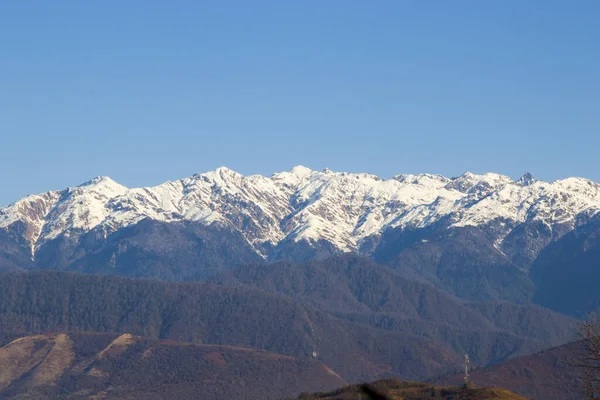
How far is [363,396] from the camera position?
4347 centimetres

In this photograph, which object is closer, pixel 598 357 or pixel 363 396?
pixel 363 396

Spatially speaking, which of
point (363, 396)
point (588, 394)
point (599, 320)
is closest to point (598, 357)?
point (588, 394)

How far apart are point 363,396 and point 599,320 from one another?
33340mm

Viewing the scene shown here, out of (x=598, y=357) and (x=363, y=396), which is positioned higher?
(x=598, y=357)

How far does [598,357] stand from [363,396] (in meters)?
25.3

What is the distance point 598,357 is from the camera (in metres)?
64.6

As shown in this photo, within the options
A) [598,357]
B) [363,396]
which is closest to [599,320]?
[598,357]

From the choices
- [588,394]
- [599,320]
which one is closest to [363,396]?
[588,394]

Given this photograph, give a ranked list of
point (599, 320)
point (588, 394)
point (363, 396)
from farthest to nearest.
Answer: point (599, 320)
point (588, 394)
point (363, 396)

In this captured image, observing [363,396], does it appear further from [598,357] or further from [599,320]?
[599,320]

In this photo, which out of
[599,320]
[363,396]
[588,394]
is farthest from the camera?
[599,320]

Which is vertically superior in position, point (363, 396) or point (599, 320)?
point (599, 320)

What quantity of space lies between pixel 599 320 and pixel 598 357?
8.47m

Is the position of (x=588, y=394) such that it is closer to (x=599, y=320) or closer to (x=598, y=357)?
(x=598, y=357)
